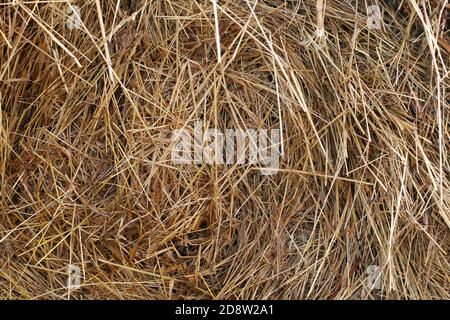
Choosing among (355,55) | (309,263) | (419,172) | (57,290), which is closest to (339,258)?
(309,263)

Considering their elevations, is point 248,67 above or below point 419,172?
above

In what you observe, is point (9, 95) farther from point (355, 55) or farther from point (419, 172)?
point (419, 172)

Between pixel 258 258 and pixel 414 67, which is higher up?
pixel 414 67

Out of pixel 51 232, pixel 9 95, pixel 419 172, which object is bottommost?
pixel 51 232

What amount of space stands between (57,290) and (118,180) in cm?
23

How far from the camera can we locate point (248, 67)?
111 cm

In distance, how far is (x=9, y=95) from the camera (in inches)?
42.9

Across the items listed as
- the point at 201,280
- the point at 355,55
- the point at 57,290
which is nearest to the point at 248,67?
the point at 355,55

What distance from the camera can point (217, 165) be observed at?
1091 millimetres

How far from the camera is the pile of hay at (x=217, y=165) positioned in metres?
1.06

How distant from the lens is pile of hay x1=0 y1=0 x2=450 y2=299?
1060 mm
